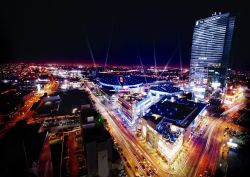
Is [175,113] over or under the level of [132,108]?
under

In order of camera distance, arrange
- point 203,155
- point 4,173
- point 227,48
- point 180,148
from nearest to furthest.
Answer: point 4,173 → point 203,155 → point 180,148 → point 227,48

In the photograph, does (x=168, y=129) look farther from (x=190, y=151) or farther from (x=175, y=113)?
(x=175, y=113)

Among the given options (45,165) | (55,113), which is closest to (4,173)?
(45,165)

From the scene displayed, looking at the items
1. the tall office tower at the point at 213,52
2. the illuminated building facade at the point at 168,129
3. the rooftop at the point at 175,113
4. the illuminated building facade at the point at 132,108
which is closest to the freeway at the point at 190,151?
the illuminated building facade at the point at 168,129

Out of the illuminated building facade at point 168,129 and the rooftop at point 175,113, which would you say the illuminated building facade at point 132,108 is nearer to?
the rooftop at point 175,113

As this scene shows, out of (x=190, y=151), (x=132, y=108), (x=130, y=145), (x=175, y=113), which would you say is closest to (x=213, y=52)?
(x=175, y=113)

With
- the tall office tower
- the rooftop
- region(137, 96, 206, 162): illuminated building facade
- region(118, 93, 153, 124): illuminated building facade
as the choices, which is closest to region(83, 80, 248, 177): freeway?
region(137, 96, 206, 162): illuminated building facade

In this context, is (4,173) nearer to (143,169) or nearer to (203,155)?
(143,169)

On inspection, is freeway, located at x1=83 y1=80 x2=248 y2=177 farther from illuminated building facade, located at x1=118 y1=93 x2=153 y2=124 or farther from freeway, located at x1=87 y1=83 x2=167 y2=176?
illuminated building facade, located at x1=118 y1=93 x2=153 y2=124
